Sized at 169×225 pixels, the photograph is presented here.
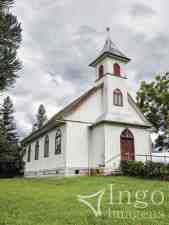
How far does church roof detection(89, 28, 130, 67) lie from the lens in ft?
70.1

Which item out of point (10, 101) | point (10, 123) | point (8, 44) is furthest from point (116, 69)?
point (10, 101)

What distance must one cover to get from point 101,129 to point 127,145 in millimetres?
2500

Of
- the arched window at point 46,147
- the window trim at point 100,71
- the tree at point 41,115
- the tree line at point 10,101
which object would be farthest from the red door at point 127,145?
the tree at point 41,115

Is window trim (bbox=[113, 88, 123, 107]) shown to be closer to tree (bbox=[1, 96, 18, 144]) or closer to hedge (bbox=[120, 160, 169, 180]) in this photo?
hedge (bbox=[120, 160, 169, 180])

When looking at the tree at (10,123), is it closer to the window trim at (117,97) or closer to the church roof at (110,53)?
the church roof at (110,53)

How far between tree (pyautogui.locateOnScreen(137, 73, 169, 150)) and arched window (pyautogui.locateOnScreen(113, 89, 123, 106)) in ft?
24.8

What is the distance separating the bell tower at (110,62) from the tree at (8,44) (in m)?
11.3

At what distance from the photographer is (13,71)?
33.5ft

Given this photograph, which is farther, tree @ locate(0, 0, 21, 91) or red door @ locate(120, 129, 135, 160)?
red door @ locate(120, 129, 135, 160)

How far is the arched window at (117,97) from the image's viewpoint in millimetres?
20734

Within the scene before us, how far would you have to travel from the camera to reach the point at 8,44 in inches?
415

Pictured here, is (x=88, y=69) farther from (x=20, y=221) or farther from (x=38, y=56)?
(x=20, y=221)
